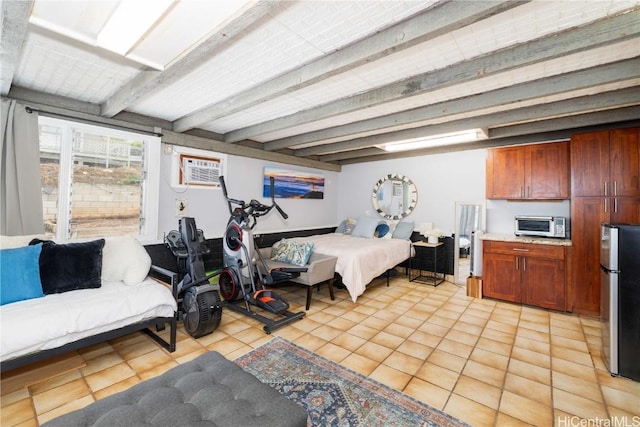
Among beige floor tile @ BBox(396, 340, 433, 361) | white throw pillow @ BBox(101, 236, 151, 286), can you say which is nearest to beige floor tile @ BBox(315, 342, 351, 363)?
beige floor tile @ BBox(396, 340, 433, 361)

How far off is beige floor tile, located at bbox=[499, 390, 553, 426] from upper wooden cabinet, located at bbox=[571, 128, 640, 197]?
2.76 metres

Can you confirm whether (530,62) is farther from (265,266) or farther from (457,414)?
(265,266)

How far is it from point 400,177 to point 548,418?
4.31m

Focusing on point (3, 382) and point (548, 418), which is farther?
point (3, 382)

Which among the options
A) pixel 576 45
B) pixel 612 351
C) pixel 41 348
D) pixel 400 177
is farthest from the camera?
pixel 400 177

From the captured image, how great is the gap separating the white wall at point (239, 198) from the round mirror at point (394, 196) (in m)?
1.16

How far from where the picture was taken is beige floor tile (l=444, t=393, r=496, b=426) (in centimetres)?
178

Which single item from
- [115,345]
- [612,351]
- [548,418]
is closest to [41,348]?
[115,345]


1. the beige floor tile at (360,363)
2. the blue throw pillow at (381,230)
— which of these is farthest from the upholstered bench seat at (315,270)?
the blue throw pillow at (381,230)

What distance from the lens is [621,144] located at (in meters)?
3.23

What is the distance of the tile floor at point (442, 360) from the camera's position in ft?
6.20

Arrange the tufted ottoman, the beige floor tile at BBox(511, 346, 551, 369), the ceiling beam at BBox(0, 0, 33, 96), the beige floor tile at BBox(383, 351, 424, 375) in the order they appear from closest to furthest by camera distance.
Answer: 1. the tufted ottoman
2. the ceiling beam at BBox(0, 0, 33, 96)
3. the beige floor tile at BBox(383, 351, 424, 375)
4. the beige floor tile at BBox(511, 346, 551, 369)

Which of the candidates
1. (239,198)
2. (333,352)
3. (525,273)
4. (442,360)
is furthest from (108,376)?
(525,273)

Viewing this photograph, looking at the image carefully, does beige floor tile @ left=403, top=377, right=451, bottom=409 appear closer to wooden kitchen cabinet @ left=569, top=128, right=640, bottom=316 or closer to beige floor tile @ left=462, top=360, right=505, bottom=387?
beige floor tile @ left=462, top=360, right=505, bottom=387
